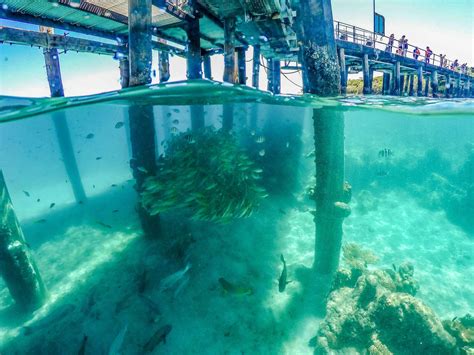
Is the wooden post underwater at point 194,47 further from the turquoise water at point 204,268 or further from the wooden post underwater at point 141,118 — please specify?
the wooden post underwater at point 141,118

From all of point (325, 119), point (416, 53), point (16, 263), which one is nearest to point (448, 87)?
point (416, 53)

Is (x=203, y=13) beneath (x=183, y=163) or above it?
above

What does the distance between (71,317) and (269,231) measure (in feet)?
24.8

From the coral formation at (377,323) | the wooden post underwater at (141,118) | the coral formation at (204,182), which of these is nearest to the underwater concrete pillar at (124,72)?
the wooden post underwater at (141,118)

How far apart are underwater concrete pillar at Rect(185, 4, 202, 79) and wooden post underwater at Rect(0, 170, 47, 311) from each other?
6661 mm

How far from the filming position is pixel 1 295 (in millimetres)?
9117

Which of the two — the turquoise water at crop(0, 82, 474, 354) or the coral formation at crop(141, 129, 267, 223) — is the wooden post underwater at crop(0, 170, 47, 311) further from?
the coral formation at crop(141, 129, 267, 223)

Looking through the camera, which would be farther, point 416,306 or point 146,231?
point 146,231

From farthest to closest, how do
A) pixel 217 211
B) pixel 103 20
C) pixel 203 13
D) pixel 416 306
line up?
1. pixel 103 20
2. pixel 203 13
3. pixel 217 211
4. pixel 416 306

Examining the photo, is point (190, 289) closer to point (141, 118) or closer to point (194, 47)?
point (141, 118)

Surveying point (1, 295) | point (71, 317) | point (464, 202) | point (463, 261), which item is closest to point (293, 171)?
point (463, 261)

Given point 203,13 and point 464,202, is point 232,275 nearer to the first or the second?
point 203,13

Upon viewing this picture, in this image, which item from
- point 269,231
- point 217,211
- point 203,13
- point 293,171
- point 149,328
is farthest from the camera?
point 293,171

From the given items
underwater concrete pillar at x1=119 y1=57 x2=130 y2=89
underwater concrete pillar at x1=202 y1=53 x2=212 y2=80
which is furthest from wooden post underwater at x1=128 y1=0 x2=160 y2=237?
underwater concrete pillar at x1=202 y1=53 x2=212 y2=80
